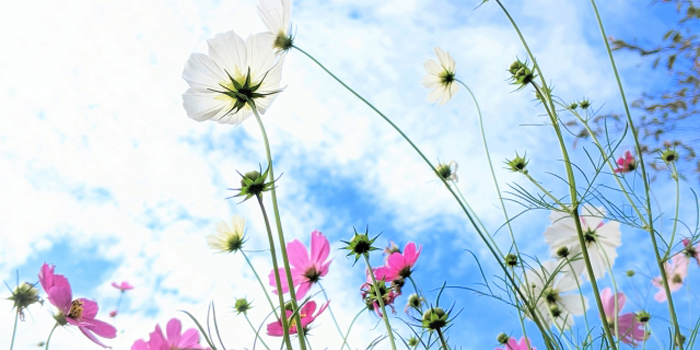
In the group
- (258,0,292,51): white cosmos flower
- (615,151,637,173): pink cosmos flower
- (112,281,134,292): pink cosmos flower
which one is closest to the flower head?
(258,0,292,51): white cosmos flower

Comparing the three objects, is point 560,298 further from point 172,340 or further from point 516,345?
point 172,340

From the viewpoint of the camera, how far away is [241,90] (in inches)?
22.4

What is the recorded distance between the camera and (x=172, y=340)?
2.38 ft

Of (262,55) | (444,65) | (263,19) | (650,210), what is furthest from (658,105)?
(262,55)

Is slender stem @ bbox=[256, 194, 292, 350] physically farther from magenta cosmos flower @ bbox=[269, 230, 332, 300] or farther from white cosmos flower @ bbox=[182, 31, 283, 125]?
magenta cosmos flower @ bbox=[269, 230, 332, 300]

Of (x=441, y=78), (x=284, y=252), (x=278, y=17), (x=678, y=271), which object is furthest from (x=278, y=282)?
(x=678, y=271)

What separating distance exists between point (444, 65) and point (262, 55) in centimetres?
79

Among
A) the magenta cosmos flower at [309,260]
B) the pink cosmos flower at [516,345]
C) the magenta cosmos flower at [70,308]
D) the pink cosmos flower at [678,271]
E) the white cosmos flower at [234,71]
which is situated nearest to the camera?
the white cosmos flower at [234,71]

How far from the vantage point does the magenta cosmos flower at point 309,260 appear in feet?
2.58

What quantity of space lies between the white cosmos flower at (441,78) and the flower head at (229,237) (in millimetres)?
598

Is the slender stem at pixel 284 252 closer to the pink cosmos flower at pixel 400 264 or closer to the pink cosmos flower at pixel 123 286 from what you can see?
the pink cosmos flower at pixel 400 264

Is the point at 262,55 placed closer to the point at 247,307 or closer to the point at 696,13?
the point at 247,307

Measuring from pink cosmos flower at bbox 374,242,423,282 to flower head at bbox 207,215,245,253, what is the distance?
0.98 feet

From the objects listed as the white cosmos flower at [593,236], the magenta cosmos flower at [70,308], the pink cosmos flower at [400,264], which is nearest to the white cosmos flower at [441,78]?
the white cosmos flower at [593,236]
